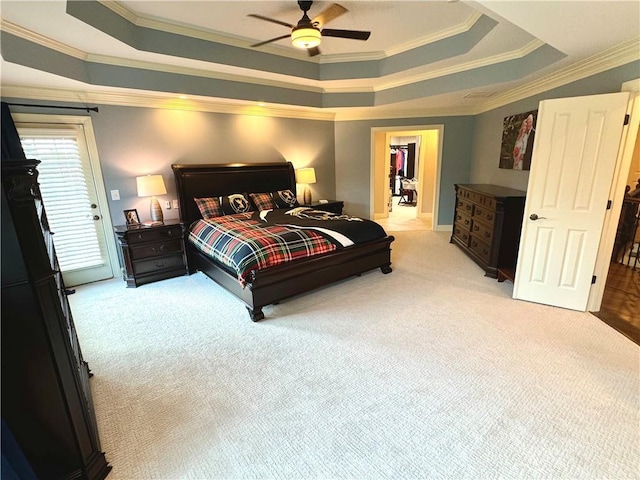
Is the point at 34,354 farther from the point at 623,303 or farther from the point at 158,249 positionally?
the point at 623,303

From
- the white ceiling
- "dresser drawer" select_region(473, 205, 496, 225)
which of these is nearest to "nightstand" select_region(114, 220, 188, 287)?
the white ceiling

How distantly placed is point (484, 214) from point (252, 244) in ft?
10.7

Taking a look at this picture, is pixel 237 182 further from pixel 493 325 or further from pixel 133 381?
pixel 493 325

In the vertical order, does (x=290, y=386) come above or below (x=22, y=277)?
below

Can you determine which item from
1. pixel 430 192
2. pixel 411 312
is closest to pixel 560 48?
pixel 411 312

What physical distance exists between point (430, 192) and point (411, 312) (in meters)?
5.20

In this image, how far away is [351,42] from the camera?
3.90m

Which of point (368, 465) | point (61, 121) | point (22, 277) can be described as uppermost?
point (61, 121)

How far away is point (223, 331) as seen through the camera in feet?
9.68

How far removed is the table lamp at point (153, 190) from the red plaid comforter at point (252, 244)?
1.99 ft

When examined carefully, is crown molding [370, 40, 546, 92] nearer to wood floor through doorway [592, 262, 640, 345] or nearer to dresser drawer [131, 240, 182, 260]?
wood floor through doorway [592, 262, 640, 345]

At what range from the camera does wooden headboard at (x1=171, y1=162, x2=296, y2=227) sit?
181 inches

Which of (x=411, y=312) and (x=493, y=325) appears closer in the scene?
(x=493, y=325)

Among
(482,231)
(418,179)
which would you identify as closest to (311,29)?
(482,231)
